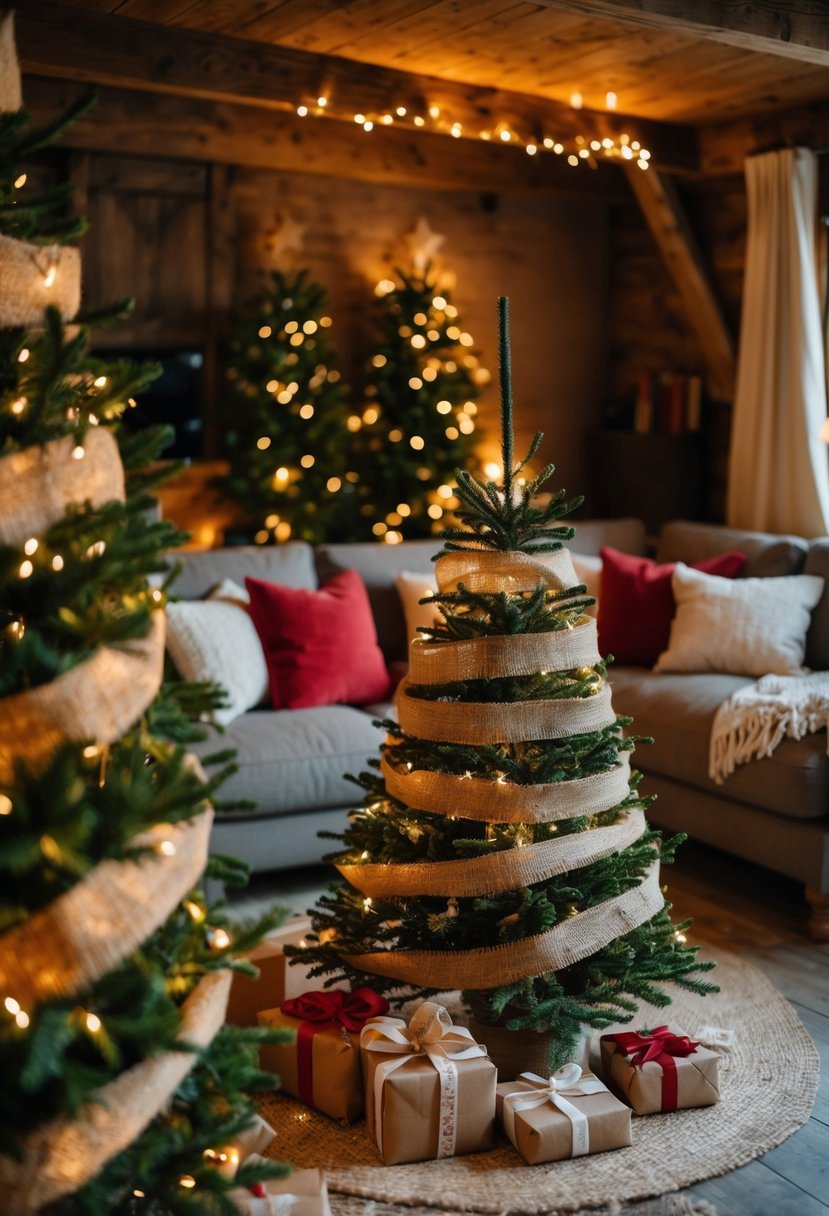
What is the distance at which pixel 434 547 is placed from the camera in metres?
4.65

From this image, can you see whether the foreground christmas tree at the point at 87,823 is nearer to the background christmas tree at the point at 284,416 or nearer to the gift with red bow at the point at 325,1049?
the gift with red bow at the point at 325,1049

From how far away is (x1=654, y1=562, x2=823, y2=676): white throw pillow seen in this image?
4.07 m

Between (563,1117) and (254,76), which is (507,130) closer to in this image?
(254,76)

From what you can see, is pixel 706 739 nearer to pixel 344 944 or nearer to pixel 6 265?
pixel 344 944

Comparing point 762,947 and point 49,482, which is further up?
point 49,482

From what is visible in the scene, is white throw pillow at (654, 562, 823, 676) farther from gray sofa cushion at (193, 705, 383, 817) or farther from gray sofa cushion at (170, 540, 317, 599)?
gray sofa cushion at (170, 540, 317, 599)

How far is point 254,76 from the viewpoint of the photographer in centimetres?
462

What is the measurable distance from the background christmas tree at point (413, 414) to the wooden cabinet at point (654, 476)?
78 cm

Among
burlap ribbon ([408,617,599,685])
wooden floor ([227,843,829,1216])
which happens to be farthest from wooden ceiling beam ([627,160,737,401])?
burlap ribbon ([408,617,599,685])

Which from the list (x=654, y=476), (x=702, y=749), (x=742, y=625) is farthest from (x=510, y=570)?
(x=654, y=476)

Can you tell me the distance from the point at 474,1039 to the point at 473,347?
4.65 meters

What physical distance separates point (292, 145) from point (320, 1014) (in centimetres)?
424

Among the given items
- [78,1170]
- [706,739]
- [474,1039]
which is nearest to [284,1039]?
[78,1170]

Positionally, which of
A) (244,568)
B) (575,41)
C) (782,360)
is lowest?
(244,568)
